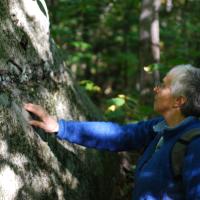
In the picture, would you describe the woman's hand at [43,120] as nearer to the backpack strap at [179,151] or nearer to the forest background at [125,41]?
the backpack strap at [179,151]

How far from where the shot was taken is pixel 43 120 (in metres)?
3.52

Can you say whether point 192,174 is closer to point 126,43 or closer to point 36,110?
point 36,110

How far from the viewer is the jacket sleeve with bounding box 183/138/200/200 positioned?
262 centimetres

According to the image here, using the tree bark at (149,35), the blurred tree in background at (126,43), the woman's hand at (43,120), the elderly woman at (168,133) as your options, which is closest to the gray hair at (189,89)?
the elderly woman at (168,133)

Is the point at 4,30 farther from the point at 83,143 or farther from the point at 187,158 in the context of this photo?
the point at 187,158

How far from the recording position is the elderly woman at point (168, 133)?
2.66 meters

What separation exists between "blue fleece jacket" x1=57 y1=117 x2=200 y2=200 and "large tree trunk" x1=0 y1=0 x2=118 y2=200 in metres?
0.31

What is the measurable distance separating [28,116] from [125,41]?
42.4ft

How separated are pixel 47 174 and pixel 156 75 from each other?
444 centimetres

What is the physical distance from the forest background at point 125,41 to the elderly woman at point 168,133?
1733 millimetres

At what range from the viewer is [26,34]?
387 cm

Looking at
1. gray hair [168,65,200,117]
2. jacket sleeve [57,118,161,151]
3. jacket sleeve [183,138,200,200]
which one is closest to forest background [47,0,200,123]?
jacket sleeve [57,118,161,151]

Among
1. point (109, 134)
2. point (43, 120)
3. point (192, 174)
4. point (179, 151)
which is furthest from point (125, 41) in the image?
point (192, 174)

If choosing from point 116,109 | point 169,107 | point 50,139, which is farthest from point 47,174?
point 116,109
